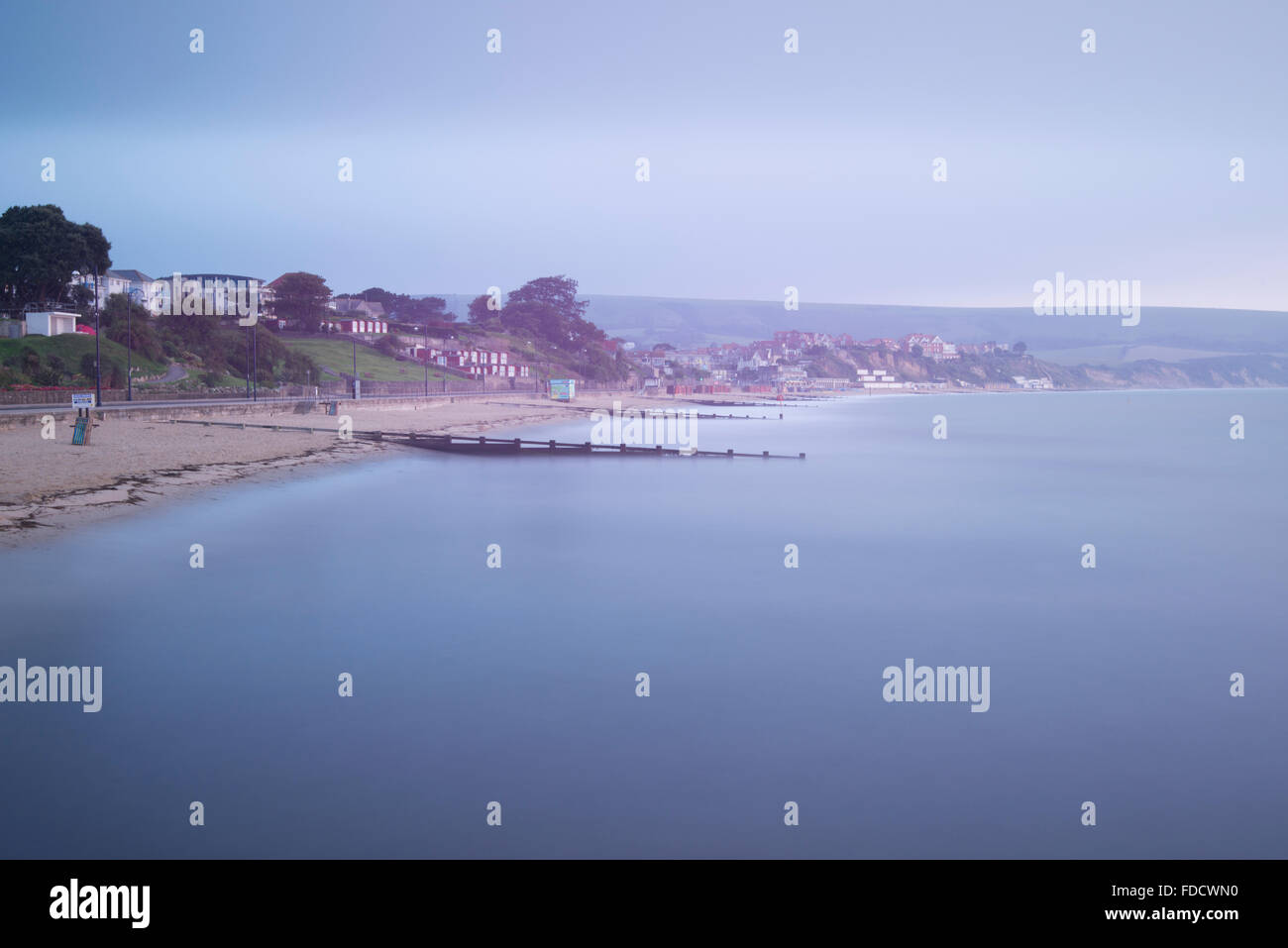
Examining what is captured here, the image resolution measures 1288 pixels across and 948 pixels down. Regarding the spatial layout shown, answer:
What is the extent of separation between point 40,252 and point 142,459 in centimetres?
4760

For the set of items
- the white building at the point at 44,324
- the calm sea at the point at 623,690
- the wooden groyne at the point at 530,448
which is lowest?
the calm sea at the point at 623,690

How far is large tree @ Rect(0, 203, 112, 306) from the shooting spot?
6138 cm

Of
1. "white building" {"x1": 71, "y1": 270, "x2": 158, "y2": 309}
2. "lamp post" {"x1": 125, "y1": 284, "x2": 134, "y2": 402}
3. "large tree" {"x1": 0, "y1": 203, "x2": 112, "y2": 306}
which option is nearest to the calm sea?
"lamp post" {"x1": 125, "y1": 284, "x2": 134, "y2": 402}

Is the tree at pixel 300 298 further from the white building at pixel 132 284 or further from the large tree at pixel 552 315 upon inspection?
the large tree at pixel 552 315

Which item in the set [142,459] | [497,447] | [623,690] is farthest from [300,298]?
[623,690]

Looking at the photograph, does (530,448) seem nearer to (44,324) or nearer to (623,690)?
(623,690)

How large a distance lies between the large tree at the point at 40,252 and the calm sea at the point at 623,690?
52.1 meters

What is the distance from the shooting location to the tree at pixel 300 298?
10194 centimetres

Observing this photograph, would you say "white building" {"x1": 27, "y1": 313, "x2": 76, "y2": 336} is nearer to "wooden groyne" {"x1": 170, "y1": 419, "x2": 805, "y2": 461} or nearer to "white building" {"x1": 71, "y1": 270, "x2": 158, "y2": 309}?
"white building" {"x1": 71, "y1": 270, "x2": 158, "y2": 309}

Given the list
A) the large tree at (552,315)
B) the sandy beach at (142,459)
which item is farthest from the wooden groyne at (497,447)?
the large tree at (552,315)

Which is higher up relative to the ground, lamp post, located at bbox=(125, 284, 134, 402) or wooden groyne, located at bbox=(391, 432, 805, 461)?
lamp post, located at bbox=(125, 284, 134, 402)

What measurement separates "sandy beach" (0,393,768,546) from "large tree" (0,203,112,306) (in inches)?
1000
